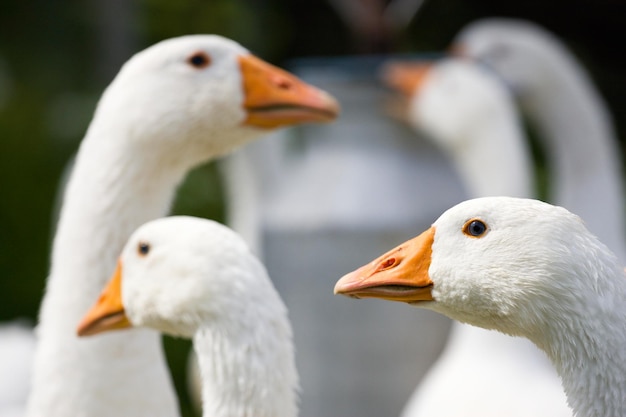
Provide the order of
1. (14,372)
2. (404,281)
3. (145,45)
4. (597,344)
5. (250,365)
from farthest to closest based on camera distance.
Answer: (145,45) < (14,372) < (250,365) < (404,281) < (597,344)

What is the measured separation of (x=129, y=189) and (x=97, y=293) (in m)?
0.26

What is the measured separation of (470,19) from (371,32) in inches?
151

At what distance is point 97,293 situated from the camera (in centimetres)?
265

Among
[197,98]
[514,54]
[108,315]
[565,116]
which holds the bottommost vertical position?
[108,315]

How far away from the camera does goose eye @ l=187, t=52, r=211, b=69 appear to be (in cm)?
271

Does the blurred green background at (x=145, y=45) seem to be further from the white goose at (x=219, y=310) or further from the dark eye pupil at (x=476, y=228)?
the dark eye pupil at (x=476, y=228)

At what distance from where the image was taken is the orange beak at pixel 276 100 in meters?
2.77

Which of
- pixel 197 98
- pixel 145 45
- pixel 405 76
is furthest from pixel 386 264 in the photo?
pixel 145 45

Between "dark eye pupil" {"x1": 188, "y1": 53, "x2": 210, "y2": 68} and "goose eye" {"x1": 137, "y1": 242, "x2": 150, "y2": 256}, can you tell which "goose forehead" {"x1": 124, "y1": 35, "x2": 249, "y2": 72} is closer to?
"dark eye pupil" {"x1": 188, "y1": 53, "x2": 210, "y2": 68}

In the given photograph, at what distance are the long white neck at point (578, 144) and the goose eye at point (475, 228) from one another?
3024 millimetres

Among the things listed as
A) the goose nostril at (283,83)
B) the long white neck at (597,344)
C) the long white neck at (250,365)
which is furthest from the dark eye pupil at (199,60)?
the long white neck at (597,344)

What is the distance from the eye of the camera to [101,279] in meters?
2.66

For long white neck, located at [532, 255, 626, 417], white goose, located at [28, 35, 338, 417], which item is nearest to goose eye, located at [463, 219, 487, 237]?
long white neck, located at [532, 255, 626, 417]

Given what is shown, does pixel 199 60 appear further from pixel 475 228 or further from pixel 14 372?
pixel 14 372
